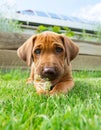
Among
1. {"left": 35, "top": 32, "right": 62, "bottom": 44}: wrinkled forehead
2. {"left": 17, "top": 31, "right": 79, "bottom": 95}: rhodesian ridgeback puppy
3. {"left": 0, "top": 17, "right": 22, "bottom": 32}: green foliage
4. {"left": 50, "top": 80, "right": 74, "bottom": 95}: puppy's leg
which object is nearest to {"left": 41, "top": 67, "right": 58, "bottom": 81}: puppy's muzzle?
{"left": 17, "top": 31, "right": 79, "bottom": 95}: rhodesian ridgeback puppy

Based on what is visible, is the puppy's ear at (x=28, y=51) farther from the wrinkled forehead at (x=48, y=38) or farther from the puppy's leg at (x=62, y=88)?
the puppy's leg at (x=62, y=88)

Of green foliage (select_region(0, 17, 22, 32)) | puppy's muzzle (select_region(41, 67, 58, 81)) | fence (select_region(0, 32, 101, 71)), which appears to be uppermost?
puppy's muzzle (select_region(41, 67, 58, 81))

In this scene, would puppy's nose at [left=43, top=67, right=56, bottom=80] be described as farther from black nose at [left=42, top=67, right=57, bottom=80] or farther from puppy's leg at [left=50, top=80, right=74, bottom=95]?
puppy's leg at [left=50, top=80, right=74, bottom=95]

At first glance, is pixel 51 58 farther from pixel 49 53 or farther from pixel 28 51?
pixel 28 51

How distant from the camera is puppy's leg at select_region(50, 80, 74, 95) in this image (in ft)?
10.3

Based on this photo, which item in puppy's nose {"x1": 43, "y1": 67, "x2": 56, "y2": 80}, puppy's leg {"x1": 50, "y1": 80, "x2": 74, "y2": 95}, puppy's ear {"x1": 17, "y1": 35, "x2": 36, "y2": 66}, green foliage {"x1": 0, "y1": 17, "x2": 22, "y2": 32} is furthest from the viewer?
green foliage {"x1": 0, "y1": 17, "x2": 22, "y2": 32}

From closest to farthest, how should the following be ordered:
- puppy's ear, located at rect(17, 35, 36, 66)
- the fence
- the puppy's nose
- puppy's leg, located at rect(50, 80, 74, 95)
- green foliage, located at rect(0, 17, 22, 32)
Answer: the puppy's nose < puppy's leg, located at rect(50, 80, 74, 95) < puppy's ear, located at rect(17, 35, 36, 66) < the fence < green foliage, located at rect(0, 17, 22, 32)

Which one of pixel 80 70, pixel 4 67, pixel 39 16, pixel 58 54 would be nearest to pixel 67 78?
pixel 58 54

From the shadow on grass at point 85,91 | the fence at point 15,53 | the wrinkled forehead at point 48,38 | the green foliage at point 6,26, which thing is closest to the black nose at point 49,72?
the shadow on grass at point 85,91

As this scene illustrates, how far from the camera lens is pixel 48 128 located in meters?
1.64

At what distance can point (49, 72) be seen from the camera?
120 inches

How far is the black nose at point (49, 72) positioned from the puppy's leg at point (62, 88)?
14 cm

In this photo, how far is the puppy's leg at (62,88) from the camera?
3145mm

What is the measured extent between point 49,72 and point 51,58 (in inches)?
6.4
